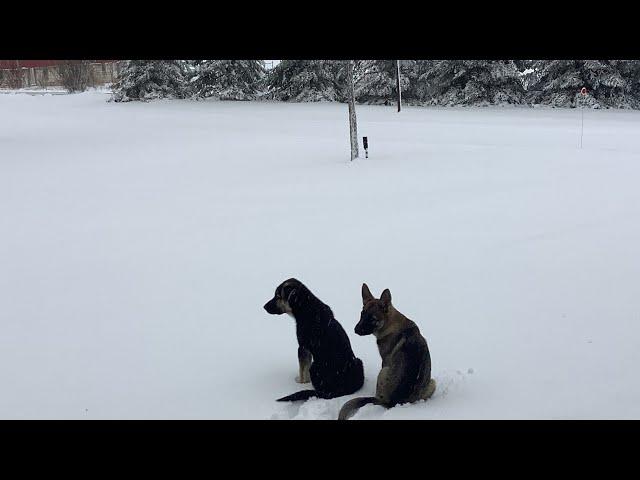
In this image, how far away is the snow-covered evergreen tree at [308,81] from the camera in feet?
125

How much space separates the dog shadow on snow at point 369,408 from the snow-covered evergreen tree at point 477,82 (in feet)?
105

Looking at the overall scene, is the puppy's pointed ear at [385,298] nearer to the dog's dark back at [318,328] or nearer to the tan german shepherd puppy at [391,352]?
the tan german shepherd puppy at [391,352]

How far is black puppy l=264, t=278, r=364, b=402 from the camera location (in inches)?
200

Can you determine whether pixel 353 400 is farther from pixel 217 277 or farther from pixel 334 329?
pixel 217 277

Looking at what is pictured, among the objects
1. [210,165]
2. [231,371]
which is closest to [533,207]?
[231,371]

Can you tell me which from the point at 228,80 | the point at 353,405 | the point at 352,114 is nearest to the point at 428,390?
the point at 353,405

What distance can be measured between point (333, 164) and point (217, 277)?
9878mm

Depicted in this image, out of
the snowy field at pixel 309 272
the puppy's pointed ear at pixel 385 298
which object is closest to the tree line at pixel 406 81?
the snowy field at pixel 309 272

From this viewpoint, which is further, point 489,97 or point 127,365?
point 489,97

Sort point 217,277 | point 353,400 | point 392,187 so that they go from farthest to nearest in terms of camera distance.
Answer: point 392,187 < point 217,277 < point 353,400

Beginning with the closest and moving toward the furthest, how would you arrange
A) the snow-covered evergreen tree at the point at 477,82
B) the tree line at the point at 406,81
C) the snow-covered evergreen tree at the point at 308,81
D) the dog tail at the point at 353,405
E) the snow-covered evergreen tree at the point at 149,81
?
the dog tail at the point at 353,405 < the tree line at the point at 406,81 < the snow-covered evergreen tree at the point at 477,82 < the snow-covered evergreen tree at the point at 308,81 < the snow-covered evergreen tree at the point at 149,81

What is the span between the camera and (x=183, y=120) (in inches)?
1248
